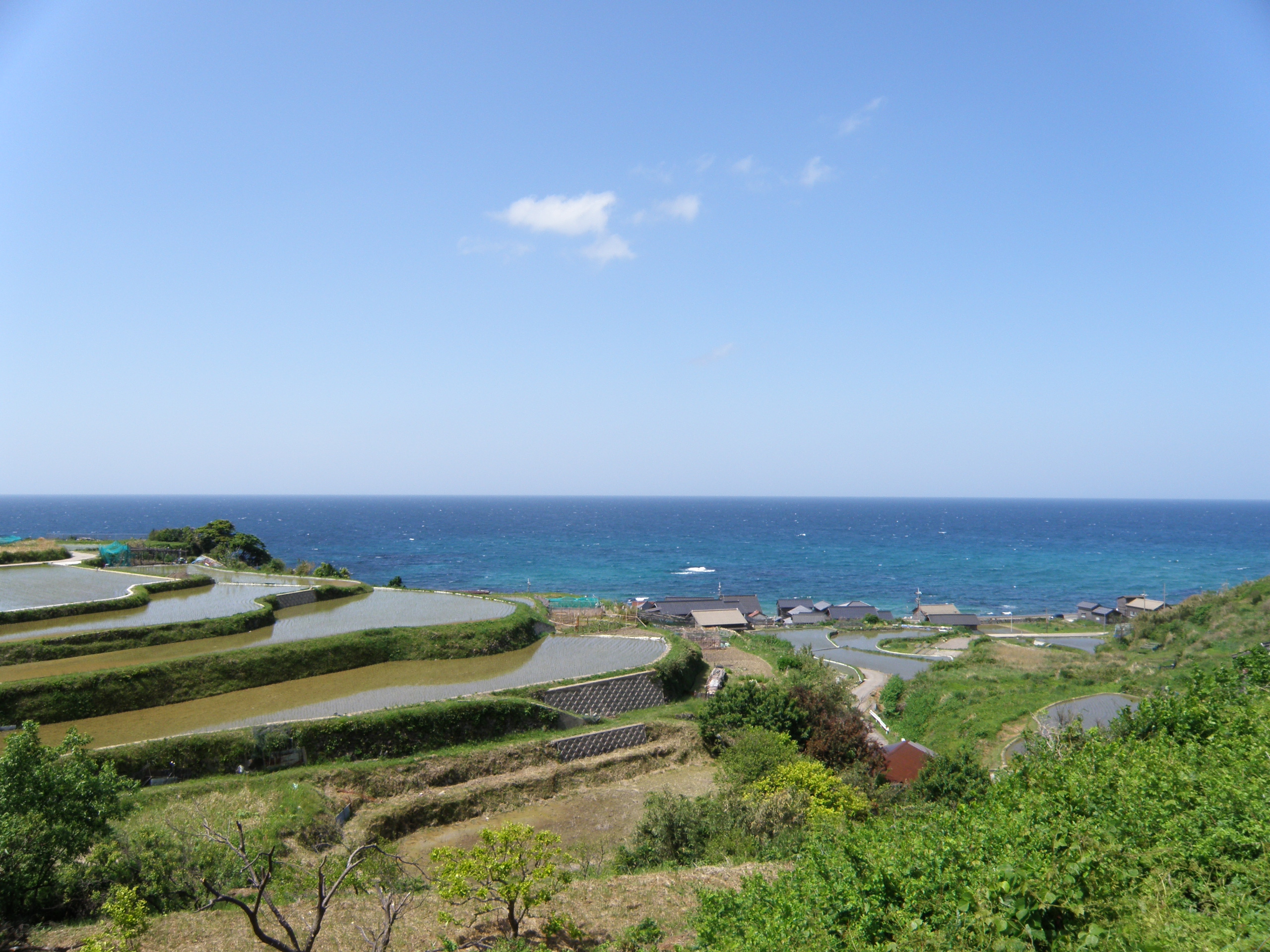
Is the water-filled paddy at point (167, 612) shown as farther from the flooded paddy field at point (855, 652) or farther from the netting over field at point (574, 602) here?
the flooded paddy field at point (855, 652)

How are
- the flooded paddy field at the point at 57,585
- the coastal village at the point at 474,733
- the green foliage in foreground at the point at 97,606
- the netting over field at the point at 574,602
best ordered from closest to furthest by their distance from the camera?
the coastal village at the point at 474,733 < the green foliage in foreground at the point at 97,606 < the flooded paddy field at the point at 57,585 < the netting over field at the point at 574,602

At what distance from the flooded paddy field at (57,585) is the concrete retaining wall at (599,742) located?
26.7 m

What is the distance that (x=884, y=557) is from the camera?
395 ft

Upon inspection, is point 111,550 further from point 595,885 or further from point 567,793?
point 595,885

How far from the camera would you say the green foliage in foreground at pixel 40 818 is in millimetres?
12148

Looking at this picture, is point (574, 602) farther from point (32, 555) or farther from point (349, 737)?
point (32, 555)

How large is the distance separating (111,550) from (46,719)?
117 feet

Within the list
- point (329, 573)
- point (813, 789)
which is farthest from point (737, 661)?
point (329, 573)

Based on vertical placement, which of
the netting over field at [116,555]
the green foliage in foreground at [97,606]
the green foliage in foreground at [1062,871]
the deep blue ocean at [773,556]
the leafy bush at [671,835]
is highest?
the green foliage in foreground at [1062,871]

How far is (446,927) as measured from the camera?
42.3 feet

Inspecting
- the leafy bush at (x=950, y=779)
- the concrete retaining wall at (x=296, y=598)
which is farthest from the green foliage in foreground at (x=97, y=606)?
the leafy bush at (x=950, y=779)

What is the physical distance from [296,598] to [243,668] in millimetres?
12849

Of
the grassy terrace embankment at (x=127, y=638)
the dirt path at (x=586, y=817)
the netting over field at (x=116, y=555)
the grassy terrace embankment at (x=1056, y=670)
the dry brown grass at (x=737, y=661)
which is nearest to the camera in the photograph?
the dirt path at (x=586, y=817)

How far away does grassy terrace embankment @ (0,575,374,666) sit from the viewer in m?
26.1
